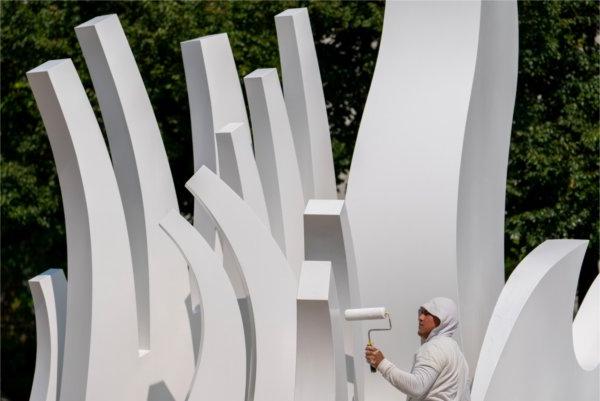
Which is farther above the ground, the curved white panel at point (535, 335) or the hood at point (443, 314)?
the hood at point (443, 314)

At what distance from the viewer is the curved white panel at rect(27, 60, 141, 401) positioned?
9.02 m

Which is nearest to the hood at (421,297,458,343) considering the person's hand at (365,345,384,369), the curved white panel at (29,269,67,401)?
the person's hand at (365,345,384,369)

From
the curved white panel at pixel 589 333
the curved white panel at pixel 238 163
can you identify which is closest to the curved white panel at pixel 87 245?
the curved white panel at pixel 238 163

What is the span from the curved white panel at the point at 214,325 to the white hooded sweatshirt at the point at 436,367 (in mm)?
1408

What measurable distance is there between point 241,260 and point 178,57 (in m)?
12.5

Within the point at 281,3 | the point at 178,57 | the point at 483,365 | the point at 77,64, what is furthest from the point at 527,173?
the point at 483,365

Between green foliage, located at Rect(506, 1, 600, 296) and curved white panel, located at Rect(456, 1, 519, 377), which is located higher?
curved white panel, located at Rect(456, 1, 519, 377)

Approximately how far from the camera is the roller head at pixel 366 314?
7.79 meters

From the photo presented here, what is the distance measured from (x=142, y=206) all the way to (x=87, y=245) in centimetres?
123

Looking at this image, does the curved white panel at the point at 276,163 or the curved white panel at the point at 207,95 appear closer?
the curved white panel at the point at 276,163

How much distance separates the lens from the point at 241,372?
914 centimetres

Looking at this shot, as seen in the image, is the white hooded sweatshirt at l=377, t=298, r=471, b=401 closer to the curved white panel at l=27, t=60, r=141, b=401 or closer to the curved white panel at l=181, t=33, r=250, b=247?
the curved white panel at l=27, t=60, r=141, b=401

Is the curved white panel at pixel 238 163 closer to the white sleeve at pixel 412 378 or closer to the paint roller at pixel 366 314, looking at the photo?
the paint roller at pixel 366 314

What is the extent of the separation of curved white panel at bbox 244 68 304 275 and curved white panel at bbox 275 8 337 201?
1.64 feet
